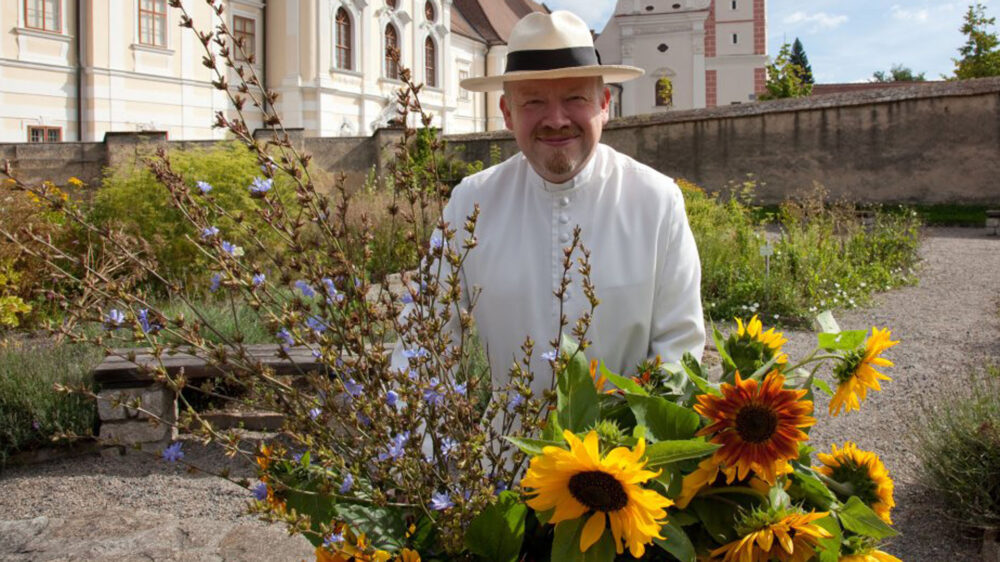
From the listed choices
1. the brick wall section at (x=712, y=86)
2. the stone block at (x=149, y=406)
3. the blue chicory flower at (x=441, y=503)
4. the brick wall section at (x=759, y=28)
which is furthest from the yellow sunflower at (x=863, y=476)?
the brick wall section at (x=759, y=28)

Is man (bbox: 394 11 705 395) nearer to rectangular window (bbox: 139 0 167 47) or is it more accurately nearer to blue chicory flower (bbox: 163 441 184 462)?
blue chicory flower (bbox: 163 441 184 462)

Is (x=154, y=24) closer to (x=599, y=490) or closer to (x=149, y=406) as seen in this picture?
(x=149, y=406)

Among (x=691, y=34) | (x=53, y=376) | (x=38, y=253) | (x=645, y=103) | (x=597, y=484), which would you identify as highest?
(x=691, y=34)

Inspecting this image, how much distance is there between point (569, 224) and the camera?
215 centimetres

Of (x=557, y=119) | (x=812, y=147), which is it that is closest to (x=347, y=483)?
(x=557, y=119)

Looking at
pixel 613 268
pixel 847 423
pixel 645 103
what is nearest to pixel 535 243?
pixel 613 268

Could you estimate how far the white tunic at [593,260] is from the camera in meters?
2.02

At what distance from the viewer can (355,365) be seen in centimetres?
112

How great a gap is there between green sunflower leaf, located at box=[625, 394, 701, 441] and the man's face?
3.39ft

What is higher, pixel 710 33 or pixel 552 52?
pixel 710 33

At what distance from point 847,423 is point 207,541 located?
11.4ft

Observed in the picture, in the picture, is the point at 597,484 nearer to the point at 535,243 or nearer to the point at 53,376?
the point at 535,243

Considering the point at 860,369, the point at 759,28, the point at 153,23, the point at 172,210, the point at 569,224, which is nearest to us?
the point at 860,369

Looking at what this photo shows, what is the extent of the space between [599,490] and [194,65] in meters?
25.3
